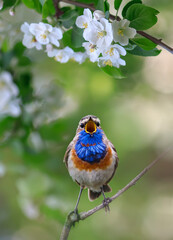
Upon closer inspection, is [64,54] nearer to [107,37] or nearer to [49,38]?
[49,38]

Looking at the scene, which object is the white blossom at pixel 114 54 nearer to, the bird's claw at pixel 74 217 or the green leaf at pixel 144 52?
the green leaf at pixel 144 52

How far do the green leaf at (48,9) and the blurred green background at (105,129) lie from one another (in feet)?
0.72

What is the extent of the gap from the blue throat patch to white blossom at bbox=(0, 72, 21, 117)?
0.46 m

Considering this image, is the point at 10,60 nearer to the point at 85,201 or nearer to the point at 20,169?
the point at 20,169

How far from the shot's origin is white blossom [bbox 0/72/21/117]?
934 millimetres

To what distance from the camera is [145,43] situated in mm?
524

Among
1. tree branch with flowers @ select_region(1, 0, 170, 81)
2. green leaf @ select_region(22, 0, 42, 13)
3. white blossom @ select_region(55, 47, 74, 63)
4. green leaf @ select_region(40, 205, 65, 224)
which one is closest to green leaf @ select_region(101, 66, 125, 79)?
tree branch with flowers @ select_region(1, 0, 170, 81)

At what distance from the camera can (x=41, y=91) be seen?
0.91 metres

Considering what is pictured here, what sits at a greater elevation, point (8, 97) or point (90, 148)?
point (90, 148)

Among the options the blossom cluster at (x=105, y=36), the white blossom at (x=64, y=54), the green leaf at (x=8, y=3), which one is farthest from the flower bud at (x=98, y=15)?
the green leaf at (x=8, y=3)

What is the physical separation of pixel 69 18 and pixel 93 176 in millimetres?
280

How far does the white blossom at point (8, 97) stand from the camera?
3.06ft

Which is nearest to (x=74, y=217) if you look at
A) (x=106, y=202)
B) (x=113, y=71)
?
(x=106, y=202)

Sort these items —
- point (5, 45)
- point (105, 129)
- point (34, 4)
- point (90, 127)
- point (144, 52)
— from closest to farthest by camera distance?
point (90, 127)
point (144, 52)
point (34, 4)
point (105, 129)
point (5, 45)
